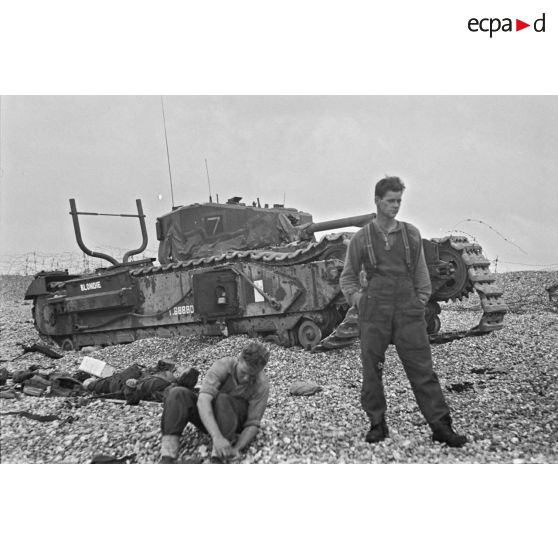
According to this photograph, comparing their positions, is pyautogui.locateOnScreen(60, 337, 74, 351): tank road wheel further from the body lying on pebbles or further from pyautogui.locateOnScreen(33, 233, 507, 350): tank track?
pyautogui.locateOnScreen(33, 233, 507, 350): tank track

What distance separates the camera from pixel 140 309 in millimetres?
10930

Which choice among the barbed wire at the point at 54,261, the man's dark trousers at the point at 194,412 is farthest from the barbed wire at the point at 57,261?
→ the man's dark trousers at the point at 194,412

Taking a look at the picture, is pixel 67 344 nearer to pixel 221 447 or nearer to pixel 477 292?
pixel 477 292

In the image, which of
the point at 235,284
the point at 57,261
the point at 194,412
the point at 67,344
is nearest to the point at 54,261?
the point at 57,261

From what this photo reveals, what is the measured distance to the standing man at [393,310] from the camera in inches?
180

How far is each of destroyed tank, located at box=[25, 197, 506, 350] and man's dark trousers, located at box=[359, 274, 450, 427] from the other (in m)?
3.38

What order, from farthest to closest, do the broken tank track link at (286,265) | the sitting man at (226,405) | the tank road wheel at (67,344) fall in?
1. the tank road wheel at (67,344)
2. the broken tank track link at (286,265)
3. the sitting man at (226,405)

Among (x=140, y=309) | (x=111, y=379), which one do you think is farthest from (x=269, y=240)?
(x=111, y=379)

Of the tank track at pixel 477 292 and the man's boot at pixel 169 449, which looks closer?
the man's boot at pixel 169 449

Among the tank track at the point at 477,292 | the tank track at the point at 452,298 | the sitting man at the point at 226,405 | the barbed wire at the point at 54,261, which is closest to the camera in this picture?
the sitting man at the point at 226,405

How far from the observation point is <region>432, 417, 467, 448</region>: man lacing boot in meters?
4.51

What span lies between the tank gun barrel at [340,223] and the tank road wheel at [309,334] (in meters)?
1.51

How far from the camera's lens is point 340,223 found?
9.10m

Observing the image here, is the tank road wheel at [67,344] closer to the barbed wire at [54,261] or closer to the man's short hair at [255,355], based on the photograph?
the barbed wire at [54,261]
